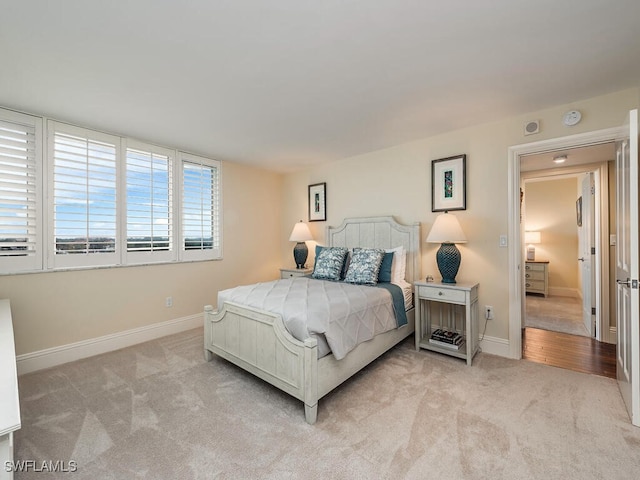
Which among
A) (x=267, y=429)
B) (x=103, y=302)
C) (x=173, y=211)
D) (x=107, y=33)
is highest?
(x=107, y=33)

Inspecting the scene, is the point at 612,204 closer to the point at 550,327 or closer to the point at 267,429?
the point at 550,327

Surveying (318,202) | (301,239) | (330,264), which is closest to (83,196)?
(301,239)

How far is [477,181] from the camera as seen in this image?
3068 mm

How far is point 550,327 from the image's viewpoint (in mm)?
3783

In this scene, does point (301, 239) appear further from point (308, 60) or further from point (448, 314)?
point (308, 60)

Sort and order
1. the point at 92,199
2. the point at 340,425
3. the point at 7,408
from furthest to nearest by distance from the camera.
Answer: the point at 92,199
the point at 340,425
the point at 7,408

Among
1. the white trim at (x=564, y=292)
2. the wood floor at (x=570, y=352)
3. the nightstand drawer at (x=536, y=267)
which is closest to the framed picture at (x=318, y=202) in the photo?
the wood floor at (x=570, y=352)

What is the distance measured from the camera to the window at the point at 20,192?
251 centimetres

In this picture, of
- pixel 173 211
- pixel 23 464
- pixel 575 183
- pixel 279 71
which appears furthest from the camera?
pixel 575 183

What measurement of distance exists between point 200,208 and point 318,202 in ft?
5.68

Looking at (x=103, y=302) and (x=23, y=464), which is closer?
(x=23, y=464)

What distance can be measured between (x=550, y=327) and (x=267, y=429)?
3.92 meters

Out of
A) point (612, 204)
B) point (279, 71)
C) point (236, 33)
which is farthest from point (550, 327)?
point (236, 33)

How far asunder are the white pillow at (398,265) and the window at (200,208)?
8.14 ft
